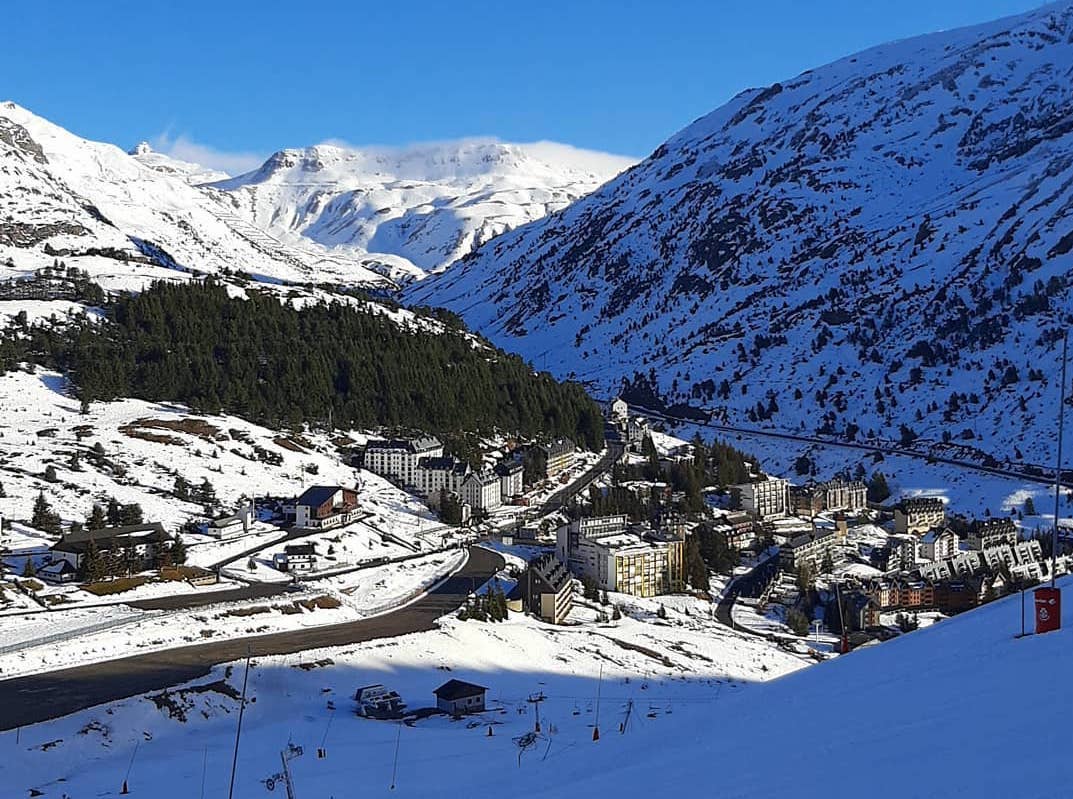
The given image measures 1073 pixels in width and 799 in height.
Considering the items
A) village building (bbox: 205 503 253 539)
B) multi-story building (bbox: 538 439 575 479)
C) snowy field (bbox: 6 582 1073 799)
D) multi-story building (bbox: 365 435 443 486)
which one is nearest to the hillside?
snowy field (bbox: 6 582 1073 799)

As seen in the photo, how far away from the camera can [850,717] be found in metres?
13.2

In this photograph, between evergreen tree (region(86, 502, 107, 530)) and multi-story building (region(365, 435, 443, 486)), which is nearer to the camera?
evergreen tree (region(86, 502, 107, 530))

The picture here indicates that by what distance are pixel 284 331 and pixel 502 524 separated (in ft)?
154

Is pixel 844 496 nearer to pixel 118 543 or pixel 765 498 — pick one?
pixel 765 498

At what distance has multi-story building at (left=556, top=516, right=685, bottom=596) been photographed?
65.2 metres

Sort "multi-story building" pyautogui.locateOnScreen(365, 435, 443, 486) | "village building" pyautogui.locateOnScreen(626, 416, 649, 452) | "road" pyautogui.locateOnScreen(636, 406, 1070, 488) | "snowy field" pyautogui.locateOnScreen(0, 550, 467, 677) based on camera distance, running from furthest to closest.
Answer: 1. "village building" pyautogui.locateOnScreen(626, 416, 649, 452)
2. "road" pyautogui.locateOnScreen(636, 406, 1070, 488)
3. "multi-story building" pyautogui.locateOnScreen(365, 435, 443, 486)
4. "snowy field" pyautogui.locateOnScreen(0, 550, 467, 677)

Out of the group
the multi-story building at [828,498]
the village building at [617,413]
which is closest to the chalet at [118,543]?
the multi-story building at [828,498]

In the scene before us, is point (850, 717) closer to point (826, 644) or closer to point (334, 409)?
point (826, 644)

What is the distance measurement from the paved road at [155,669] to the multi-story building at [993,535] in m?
49.4

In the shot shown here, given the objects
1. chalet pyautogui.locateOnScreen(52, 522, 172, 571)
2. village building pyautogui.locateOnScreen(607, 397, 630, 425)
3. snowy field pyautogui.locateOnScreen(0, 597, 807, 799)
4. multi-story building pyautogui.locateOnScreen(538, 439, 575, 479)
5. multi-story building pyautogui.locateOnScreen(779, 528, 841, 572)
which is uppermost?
village building pyautogui.locateOnScreen(607, 397, 630, 425)

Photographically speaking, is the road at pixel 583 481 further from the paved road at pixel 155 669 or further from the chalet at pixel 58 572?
the chalet at pixel 58 572

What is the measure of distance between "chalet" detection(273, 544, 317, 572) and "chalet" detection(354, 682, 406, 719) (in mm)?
22557

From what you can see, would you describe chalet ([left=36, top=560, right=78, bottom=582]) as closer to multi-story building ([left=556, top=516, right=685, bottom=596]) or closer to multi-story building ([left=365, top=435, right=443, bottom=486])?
multi-story building ([left=556, top=516, right=685, bottom=596])

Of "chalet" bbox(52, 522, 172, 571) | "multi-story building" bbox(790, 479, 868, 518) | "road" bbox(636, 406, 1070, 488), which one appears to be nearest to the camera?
"chalet" bbox(52, 522, 172, 571)
